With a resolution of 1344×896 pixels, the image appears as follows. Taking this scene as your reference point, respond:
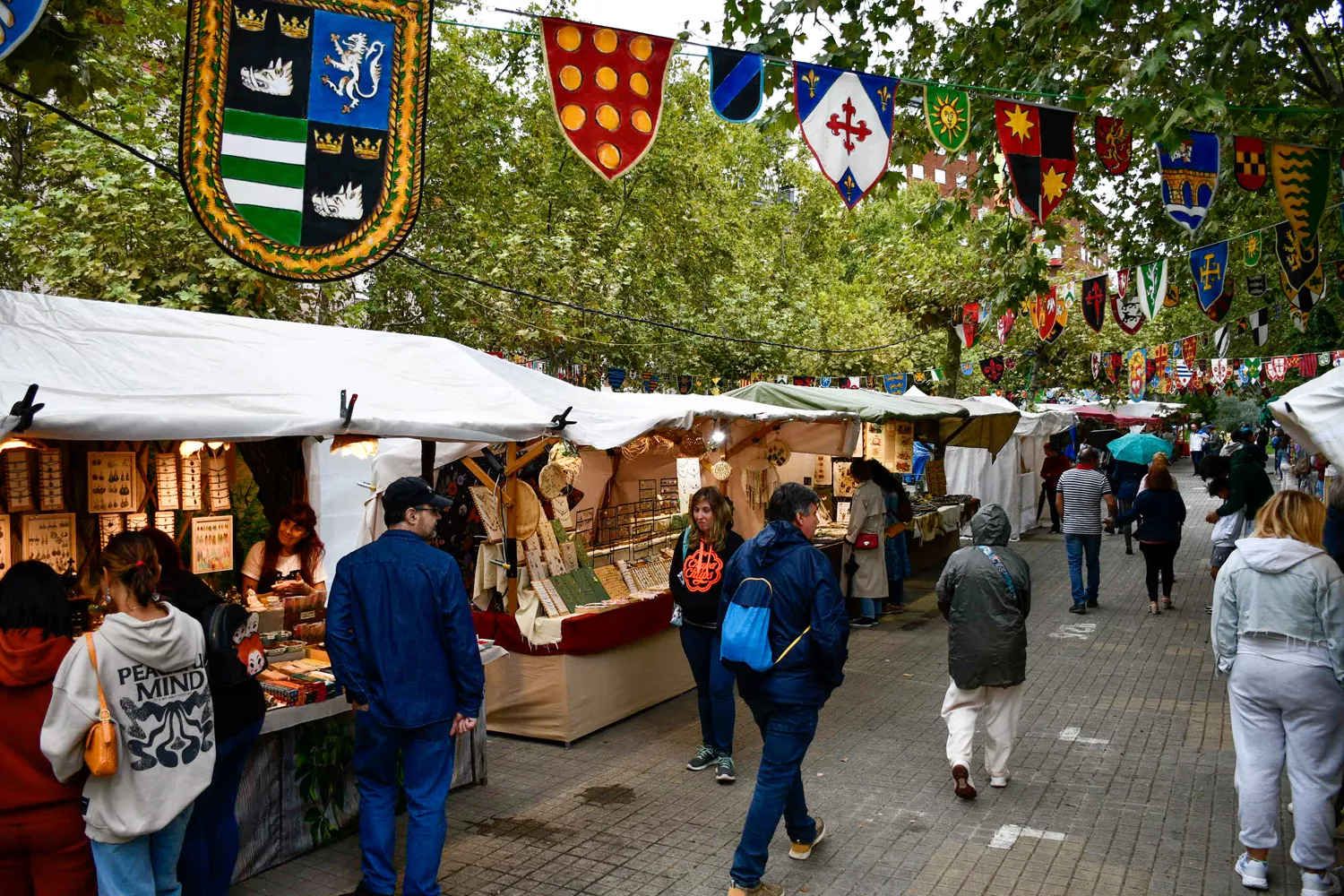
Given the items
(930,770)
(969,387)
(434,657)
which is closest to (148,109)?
(434,657)

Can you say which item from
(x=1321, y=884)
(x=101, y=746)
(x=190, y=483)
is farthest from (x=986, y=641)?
(x=190, y=483)

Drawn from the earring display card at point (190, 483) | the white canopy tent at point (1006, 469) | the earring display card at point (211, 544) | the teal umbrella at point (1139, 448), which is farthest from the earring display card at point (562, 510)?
Result: the white canopy tent at point (1006, 469)

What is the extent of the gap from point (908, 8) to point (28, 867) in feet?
28.4

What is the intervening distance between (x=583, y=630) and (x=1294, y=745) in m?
4.12

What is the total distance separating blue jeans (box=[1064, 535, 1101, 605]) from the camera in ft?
38.0

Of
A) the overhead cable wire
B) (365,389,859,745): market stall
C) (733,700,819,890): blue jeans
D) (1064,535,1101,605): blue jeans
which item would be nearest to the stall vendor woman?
(365,389,859,745): market stall

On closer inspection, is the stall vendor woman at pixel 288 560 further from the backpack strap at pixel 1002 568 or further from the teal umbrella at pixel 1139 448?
the teal umbrella at pixel 1139 448

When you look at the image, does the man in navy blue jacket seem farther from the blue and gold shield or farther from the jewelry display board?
the jewelry display board

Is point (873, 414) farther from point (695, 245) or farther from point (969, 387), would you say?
point (969, 387)

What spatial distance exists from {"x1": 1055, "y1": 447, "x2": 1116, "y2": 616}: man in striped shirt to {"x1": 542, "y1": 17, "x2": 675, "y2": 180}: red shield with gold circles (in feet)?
25.3

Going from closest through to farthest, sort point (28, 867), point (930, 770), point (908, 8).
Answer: point (28, 867)
point (930, 770)
point (908, 8)

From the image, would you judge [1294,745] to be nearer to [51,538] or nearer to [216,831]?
[216,831]

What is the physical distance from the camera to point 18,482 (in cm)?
539

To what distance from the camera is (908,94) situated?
755cm
